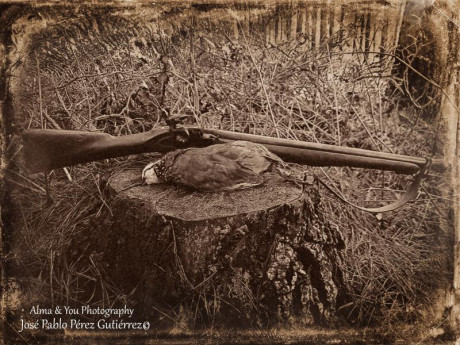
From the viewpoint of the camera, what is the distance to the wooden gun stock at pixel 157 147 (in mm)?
2148

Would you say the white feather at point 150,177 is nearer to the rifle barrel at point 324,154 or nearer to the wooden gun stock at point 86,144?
the wooden gun stock at point 86,144

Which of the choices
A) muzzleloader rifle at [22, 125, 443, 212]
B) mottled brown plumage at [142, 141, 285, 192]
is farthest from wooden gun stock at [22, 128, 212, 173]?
mottled brown plumage at [142, 141, 285, 192]

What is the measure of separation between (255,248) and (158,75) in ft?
3.44

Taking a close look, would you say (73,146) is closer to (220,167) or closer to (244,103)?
(220,167)

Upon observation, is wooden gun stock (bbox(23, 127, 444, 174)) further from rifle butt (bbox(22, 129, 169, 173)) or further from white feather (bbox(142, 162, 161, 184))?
white feather (bbox(142, 162, 161, 184))

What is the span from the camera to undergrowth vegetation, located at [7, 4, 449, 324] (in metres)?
2.27

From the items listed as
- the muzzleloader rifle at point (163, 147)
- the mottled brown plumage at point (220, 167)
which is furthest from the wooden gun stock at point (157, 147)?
the mottled brown plumage at point (220, 167)

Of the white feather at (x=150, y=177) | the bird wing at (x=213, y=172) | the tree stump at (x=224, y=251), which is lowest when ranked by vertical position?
the tree stump at (x=224, y=251)

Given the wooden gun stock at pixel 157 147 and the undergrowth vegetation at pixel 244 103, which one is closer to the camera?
the wooden gun stock at pixel 157 147

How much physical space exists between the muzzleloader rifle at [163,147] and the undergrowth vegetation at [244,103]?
8cm

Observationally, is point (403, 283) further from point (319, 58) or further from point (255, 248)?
point (319, 58)

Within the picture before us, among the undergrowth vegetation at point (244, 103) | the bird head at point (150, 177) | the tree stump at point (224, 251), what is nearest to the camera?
the tree stump at point (224, 251)

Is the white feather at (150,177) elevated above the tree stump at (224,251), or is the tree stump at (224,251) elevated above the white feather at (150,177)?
the white feather at (150,177)

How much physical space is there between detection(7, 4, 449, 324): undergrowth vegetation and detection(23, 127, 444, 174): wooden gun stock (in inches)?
3.1
